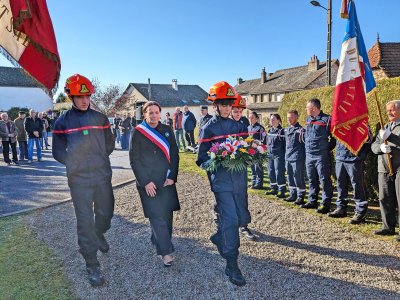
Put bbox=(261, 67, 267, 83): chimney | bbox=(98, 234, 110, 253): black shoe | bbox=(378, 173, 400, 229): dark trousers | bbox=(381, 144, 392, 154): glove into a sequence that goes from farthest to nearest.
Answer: bbox=(261, 67, 267, 83): chimney, bbox=(378, 173, 400, 229): dark trousers, bbox=(381, 144, 392, 154): glove, bbox=(98, 234, 110, 253): black shoe

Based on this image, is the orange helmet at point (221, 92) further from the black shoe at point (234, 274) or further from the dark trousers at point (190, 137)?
the dark trousers at point (190, 137)

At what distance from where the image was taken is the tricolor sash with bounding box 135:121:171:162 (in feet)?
14.4

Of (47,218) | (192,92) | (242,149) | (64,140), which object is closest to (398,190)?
(242,149)

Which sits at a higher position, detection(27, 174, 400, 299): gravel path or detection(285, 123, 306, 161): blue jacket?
detection(285, 123, 306, 161): blue jacket

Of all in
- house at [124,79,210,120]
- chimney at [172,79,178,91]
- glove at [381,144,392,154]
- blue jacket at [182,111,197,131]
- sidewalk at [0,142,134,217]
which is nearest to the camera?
glove at [381,144,392,154]

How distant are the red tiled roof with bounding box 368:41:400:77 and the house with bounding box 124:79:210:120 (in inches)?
1250

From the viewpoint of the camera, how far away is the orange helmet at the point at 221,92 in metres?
4.21

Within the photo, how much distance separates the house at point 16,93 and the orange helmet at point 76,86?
47.5 m

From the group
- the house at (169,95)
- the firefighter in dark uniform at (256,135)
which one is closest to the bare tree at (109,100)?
the house at (169,95)

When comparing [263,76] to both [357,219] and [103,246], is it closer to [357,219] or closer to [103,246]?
[357,219]

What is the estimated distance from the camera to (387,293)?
358cm

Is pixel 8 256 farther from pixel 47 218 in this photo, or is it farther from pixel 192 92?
pixel 192 92

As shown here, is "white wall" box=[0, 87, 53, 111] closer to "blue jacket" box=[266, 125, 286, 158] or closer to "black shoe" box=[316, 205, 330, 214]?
"blue jacket" box=[266, 125, 286, 158]

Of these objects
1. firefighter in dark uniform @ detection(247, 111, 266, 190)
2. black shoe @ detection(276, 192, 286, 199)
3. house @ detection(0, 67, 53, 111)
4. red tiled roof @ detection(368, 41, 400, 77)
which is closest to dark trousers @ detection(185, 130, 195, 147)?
firefighter in dark uniform @ detection(247, 111, 266, 190)
